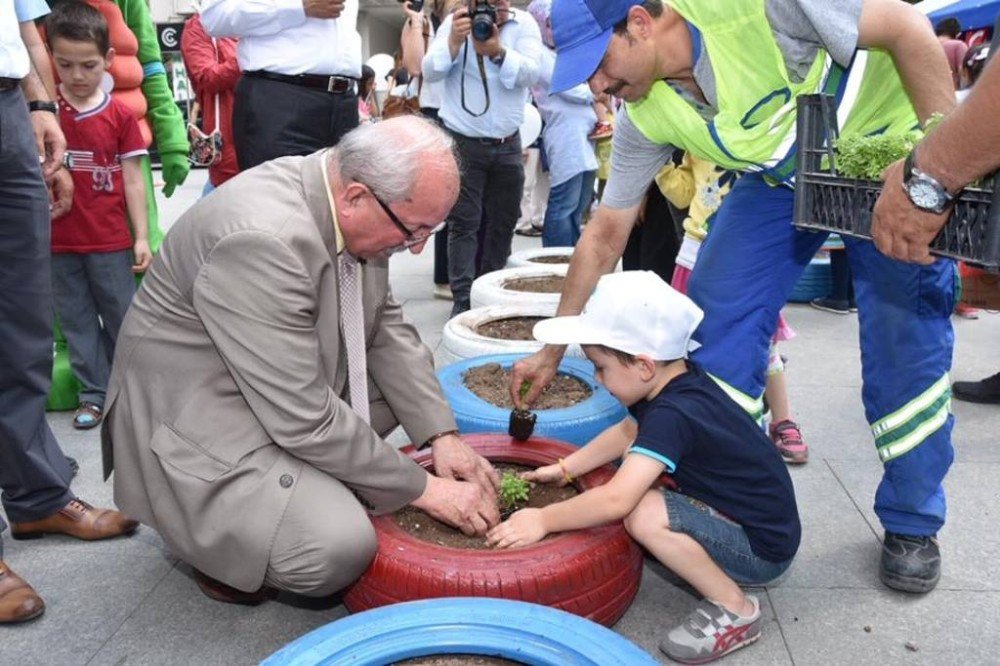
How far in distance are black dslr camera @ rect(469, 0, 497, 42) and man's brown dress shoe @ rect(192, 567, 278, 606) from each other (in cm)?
331

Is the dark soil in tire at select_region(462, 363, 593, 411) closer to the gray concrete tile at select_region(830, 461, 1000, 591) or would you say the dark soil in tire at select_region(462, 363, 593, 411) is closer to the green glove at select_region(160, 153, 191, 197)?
the gray concrete tile at select_region(830, 461, 1000, 591)

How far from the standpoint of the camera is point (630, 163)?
2.46 m

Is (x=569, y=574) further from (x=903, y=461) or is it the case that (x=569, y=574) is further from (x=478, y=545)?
(x=903, y=461)

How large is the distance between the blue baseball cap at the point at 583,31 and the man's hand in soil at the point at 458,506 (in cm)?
105

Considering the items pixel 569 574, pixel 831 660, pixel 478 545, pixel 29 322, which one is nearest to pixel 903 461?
pixel 831 660

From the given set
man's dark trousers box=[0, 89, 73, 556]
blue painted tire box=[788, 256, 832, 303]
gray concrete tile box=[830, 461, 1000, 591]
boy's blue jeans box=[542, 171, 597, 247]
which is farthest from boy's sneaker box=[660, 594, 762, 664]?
boy's blue jeans box=[542, 171, 597, 247]

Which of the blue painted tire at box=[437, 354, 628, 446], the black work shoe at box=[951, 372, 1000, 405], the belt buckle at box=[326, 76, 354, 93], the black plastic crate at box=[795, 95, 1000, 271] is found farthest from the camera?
the black work shoe at box=[951, 372, 1000, 405]

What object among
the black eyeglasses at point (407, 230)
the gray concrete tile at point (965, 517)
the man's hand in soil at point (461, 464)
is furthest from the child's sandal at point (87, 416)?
the gray concrete tile at point (965, 517)

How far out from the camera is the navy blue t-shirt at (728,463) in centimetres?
198

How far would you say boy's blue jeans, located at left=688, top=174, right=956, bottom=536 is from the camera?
2.15m

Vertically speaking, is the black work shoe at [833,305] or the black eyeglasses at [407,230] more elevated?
the black eyeglasses at [407,230]

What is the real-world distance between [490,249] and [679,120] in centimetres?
305

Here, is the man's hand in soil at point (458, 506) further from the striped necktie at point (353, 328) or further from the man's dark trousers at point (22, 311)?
the man's dark trousers at point (22, 311)

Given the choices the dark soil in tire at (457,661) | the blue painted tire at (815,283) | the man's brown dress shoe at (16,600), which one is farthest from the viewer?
the blue painted tire at (815,283)
